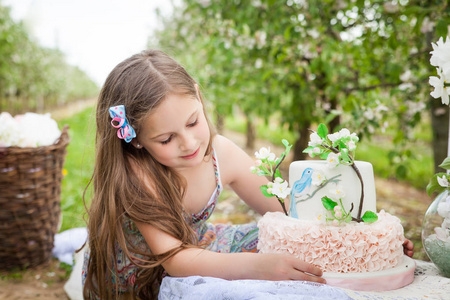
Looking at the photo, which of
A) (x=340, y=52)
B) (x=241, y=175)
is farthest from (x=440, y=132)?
(x=241, y=175)

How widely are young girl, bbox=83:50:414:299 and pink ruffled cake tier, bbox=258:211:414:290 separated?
0.06 m

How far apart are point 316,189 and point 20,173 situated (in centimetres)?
177

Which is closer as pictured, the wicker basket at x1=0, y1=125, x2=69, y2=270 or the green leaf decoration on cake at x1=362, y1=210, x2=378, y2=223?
the green leaf decoration on cake at x1=362, y1=210, x2=378, y2=223

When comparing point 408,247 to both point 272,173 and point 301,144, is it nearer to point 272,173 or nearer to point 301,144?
point 272,173

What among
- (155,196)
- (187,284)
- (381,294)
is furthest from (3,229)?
(381,294)

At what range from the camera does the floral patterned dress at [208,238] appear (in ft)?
6.51

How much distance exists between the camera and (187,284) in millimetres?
1442

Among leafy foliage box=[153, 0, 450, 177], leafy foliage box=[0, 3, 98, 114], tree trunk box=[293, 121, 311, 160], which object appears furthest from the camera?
leafy foliage box=[0, 3, 98, 114]

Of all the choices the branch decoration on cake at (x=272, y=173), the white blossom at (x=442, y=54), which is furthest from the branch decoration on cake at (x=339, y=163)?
the white blossom at (x=442, y=54)

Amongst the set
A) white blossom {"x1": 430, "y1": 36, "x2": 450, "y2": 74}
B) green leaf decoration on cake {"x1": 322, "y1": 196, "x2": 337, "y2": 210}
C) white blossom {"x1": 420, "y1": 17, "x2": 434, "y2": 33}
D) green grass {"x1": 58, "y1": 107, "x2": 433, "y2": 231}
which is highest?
white blossom {"x1": 420, "y1": 17, "x2": 434, "y2": 33}

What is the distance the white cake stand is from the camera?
1.37 metres

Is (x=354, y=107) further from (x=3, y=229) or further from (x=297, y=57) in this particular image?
(x=3, y=229)

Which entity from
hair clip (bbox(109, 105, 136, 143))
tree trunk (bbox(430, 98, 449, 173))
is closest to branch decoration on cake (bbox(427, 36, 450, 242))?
hair clip (bbox(109, 105, 136, 143))

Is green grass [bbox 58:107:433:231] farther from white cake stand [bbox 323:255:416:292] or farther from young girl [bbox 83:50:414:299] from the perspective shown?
white cake stand [bbox 323:255:416:292]
